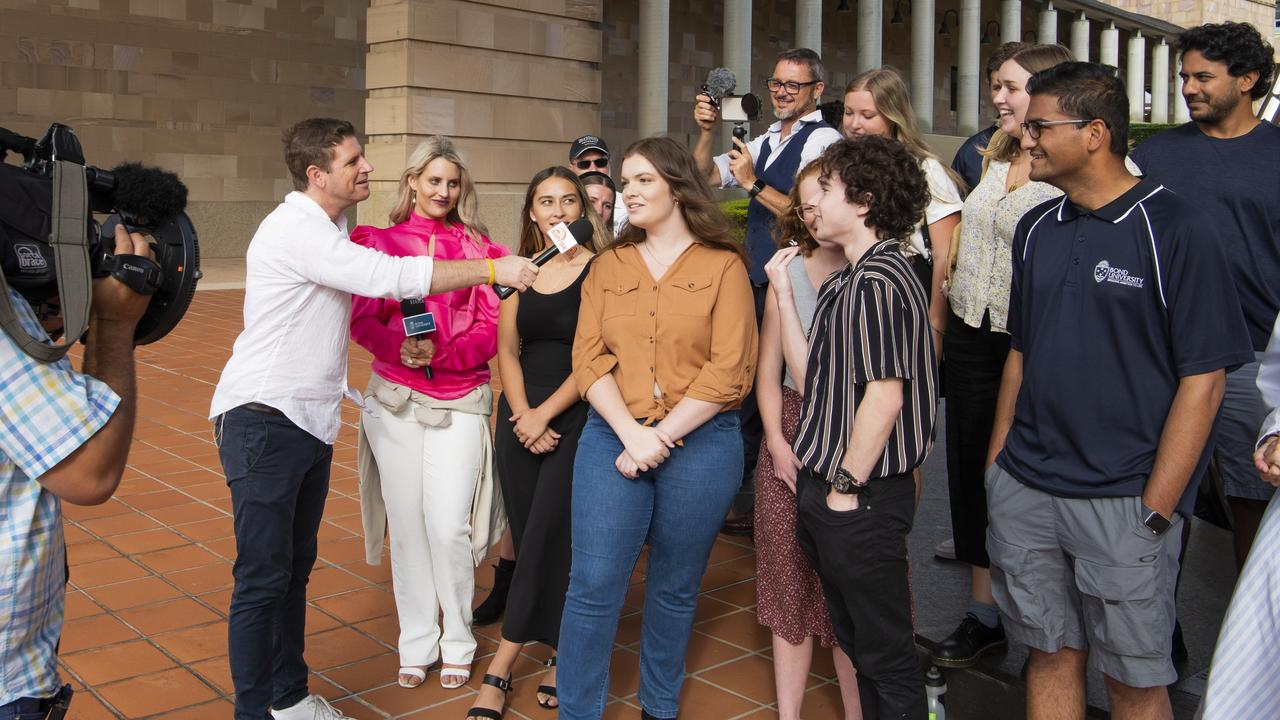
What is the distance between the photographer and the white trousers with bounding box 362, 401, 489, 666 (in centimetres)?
423

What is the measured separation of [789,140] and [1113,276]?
233 cm

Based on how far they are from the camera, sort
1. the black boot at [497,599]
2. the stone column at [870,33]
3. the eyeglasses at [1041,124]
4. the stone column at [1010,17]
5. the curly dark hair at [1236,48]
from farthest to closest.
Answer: the stone column at [1010,17], the stone column at [870,33], the black boot at [497,599], the curly dark hair at [1236,48], the eyeglasses at [1041,124]

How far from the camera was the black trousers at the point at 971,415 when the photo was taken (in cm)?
424

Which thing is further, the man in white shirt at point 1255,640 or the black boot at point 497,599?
the black boot at point 497,599

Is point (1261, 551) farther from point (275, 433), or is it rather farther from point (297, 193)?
point (297, 193)

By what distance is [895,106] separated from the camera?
450cm

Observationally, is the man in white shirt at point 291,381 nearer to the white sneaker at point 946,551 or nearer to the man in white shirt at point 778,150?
the man in white shirt at point 778,150

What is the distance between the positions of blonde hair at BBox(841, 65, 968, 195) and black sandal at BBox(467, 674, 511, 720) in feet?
8.43

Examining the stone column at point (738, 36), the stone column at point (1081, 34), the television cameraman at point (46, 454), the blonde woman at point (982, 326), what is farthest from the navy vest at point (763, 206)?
the stone column at point (1081, 34)

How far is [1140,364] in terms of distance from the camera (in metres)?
2.95

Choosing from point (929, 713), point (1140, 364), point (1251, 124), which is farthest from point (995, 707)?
point (1251, 124)

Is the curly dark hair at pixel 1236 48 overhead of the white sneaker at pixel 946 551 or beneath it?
overhead

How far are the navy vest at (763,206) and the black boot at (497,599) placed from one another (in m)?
1.69

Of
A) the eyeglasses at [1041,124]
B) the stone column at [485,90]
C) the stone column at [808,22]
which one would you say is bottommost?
the eyeglasses at [1041,124]
